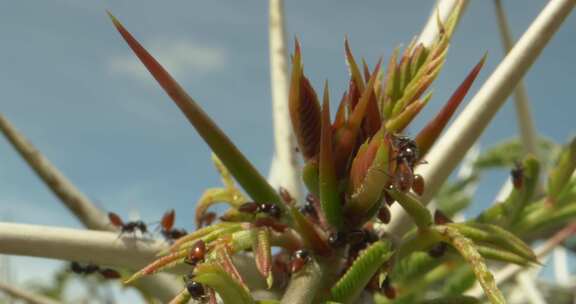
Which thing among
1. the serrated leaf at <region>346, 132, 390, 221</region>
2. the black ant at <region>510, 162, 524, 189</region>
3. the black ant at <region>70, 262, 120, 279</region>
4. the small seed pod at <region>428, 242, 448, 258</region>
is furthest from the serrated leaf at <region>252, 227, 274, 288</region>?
the black ant at <region>70, 262, 120, 279</region>

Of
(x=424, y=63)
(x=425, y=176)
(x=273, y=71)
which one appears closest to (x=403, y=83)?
(x=424, y=63)

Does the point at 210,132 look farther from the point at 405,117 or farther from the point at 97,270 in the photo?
the point at 97,270

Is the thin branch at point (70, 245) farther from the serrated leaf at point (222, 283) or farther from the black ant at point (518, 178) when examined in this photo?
the black ant at point (518, 178)

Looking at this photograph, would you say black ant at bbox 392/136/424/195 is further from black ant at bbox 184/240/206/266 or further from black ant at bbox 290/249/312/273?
black ant at bbox 184/240/206/266

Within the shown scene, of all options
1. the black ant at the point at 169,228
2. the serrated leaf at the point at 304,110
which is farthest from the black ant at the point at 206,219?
the serrated leaf at the point at 304,110

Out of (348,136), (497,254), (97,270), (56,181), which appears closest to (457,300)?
(497,254)

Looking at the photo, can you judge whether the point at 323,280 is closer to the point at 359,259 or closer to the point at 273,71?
the point at 359,259
